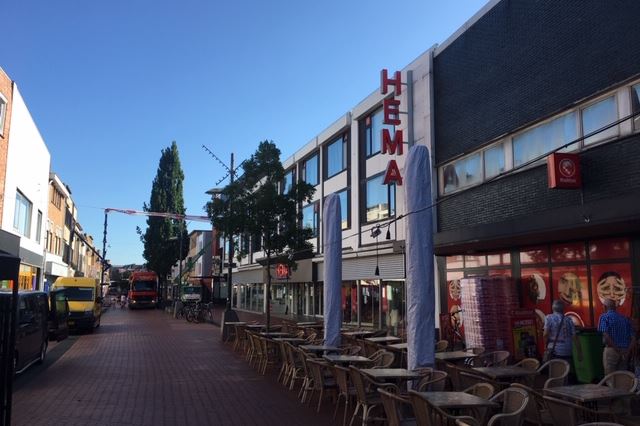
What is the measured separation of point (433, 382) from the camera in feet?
23.9

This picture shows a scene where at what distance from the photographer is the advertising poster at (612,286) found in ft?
34.2

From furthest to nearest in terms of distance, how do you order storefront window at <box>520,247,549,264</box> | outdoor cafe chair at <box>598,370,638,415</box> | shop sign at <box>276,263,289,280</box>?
1. shop sign at <box>276,263,289,280</box>
2. storefront window at <box>520,247,549,264</box>
3. outdoor cafe chair at <box>598,370,638,415</box>

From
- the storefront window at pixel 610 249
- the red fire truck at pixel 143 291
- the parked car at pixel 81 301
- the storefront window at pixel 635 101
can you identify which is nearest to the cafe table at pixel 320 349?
the storefront window at pixel 610 249

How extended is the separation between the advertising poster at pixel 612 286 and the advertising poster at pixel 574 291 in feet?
0.72

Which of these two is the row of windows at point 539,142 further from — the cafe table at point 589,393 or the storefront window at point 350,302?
the storefront window at point 350,302

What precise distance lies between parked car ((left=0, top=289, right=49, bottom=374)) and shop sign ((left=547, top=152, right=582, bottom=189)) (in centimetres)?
1088

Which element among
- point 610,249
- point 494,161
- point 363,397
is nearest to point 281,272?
point 494,161

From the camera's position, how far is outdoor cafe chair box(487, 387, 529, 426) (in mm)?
5305

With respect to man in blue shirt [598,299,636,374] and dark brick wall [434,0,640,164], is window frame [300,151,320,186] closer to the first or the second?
dark brick wall [434,0,640,164]

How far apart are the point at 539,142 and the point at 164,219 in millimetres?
50987

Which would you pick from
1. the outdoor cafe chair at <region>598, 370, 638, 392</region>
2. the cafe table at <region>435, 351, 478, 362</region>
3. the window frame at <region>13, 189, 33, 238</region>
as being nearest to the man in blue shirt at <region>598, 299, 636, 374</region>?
the cafe table at <region>435, 351, 478, 362</region>

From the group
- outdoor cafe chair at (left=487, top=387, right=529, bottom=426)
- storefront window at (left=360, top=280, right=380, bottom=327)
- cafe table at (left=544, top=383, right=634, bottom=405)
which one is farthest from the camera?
storefront window at (left=360, top=280, right=380, bottom=327)

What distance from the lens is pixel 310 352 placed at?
10961 mm

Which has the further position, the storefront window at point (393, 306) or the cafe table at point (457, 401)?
the storefront window at point (393, 306)
